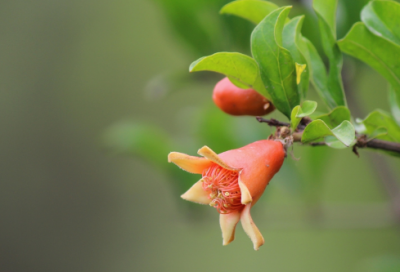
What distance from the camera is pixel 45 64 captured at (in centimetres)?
501

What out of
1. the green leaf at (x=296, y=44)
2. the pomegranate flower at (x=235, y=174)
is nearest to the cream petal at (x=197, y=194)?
the pomegranate flower at (x=235, y=174)

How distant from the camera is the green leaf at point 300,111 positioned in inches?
25.5

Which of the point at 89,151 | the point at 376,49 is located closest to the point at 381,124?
the point at 376,49

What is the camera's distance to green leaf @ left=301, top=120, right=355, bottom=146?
59cm

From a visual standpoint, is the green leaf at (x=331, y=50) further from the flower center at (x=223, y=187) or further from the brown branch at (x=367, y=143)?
the flower center at (x=223, y=187)

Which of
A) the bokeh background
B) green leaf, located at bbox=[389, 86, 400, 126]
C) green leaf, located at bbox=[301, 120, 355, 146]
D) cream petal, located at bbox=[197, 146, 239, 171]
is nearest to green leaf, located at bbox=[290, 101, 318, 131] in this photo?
green leaf, located at bbox=[301, 120, 355, 146]

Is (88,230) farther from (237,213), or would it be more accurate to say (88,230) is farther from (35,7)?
(237,213)

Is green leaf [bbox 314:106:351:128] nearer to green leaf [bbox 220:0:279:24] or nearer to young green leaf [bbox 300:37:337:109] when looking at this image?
young green leaf [bbox 300:37:337:109]

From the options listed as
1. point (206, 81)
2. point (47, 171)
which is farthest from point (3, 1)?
point (206, 81)

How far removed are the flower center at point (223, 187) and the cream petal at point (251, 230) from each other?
3 centimetres

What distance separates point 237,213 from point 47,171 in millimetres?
4621

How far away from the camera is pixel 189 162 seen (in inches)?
26.4

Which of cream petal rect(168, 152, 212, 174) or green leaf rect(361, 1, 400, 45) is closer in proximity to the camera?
cream petal rect(168, 152, 212, 174)

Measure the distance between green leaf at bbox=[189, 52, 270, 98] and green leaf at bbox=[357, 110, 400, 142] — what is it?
0.19m
